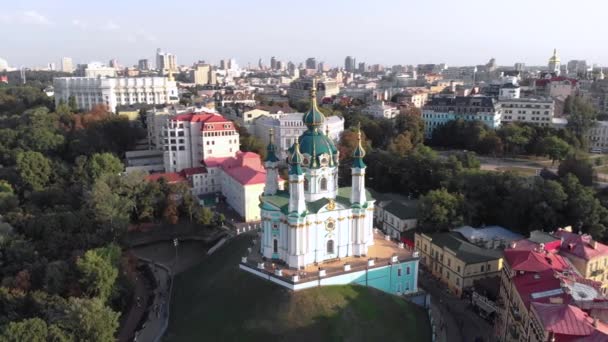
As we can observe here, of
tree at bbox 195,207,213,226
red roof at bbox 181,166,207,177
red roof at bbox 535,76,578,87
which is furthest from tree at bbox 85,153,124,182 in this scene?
red roof at bbox 535,76,578,87

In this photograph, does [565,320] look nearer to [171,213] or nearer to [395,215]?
[395,215]

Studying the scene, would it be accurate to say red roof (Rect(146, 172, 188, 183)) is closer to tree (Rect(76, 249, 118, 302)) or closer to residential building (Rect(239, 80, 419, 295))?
tree (Rect(76, 249, 118, 302))

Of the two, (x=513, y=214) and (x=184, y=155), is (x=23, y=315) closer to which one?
(x=184, y=155)

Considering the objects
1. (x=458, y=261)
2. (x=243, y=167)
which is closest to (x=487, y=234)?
(x=458, y=261)

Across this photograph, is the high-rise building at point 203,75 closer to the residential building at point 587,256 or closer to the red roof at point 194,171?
the red roof at point 194,171

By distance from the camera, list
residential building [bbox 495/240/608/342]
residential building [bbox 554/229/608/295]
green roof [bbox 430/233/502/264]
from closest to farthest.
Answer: residential building [bbox 495/240/608/342] → residential building [bbox 554/229/608/295] → green roof [bbox 430/233/502/264]

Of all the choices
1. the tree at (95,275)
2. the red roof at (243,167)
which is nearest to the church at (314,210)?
the tree at (95,275)

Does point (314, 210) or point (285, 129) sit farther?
point (285, 129)

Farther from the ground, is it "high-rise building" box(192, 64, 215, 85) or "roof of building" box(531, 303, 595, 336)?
"high-rise building" box(192, 64, 215, 85)
